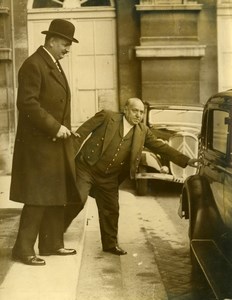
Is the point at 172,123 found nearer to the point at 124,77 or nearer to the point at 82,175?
the point at 124,77

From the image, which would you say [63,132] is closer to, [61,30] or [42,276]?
[61,30]

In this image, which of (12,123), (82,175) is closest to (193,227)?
(82,175)

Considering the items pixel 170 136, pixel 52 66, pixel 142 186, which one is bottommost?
pixel 142 186

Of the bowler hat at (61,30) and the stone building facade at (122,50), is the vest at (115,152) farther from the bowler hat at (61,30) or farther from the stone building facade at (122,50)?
the bowler hat at (61,30)

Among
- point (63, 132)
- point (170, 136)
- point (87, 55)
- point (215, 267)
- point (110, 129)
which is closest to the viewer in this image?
point (215, 267)

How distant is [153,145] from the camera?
3752mm

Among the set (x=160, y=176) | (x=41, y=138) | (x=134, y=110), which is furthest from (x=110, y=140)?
(x=160, y=176)

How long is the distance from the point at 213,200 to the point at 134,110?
0.66 meters

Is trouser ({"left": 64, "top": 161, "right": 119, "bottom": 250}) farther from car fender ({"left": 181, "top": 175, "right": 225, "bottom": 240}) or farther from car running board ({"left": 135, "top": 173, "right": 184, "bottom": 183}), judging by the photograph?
car running board ({"left": 135, "top": 173, "right": 184, "bottom": 183})

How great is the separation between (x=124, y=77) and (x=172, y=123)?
627 millimetres

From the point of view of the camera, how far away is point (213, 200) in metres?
3.46

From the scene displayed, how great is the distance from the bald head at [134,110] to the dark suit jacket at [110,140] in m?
0.07

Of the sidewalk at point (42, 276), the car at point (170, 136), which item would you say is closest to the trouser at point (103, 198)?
the sidewalk at point (42, 276)

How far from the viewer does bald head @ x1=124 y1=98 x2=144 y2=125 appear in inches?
140
